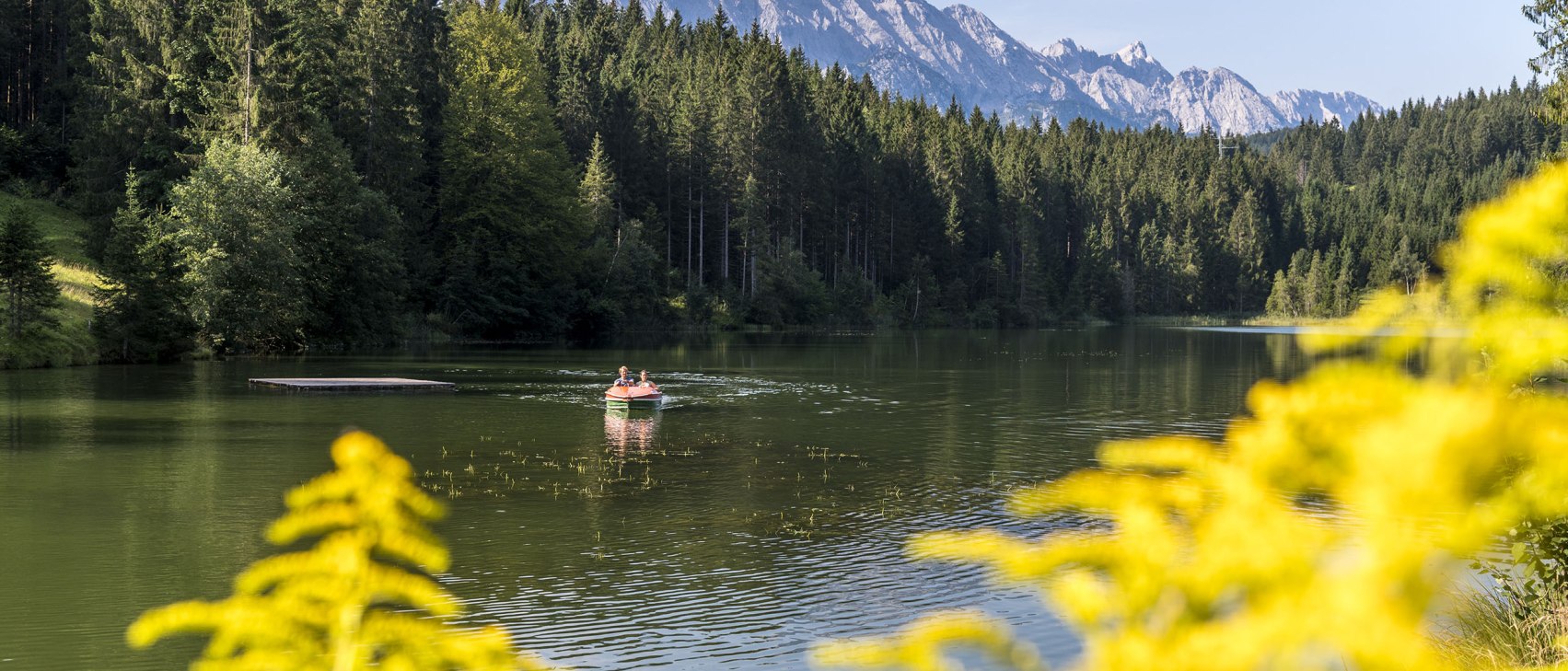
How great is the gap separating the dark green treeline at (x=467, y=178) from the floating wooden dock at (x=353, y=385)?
13046 mm

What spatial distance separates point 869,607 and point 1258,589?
11931 mm

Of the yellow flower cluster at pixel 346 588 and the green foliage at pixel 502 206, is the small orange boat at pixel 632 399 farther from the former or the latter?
the green foliage at pixel 502 206

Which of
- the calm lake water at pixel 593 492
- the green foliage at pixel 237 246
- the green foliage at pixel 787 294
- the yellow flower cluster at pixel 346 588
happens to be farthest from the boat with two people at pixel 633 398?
the green foliage at pixel 787 294

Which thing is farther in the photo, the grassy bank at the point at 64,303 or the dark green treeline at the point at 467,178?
the dark green treeline at the point at 467,178

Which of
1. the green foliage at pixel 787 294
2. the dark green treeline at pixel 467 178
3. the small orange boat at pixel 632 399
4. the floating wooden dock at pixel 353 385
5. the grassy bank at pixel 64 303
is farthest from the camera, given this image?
the green foliage at pixel 787 294

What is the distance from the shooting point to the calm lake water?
40.8 ft

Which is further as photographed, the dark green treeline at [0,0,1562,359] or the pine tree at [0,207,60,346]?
the dark green treeline at [0,0,1562,359]

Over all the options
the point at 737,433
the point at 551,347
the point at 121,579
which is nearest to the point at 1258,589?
the point at 121,579

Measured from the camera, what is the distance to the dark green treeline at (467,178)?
53.2 m

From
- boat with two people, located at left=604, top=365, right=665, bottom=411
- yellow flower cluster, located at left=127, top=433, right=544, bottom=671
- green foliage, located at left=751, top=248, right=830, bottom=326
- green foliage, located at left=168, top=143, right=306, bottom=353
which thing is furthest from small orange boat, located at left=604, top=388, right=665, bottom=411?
green foliage, located at left=751, top=248, right=830, bottom=326

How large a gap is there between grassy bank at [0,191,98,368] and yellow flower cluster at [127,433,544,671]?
4673 centimetres

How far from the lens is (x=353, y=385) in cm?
3769

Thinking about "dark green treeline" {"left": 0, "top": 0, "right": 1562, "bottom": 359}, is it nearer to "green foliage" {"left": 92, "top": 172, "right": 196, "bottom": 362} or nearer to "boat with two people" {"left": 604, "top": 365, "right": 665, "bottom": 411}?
"green foliage" {"left": 92, "top": 172, "right": 196, "bottom": 362}

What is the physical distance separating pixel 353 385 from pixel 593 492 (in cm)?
2030
